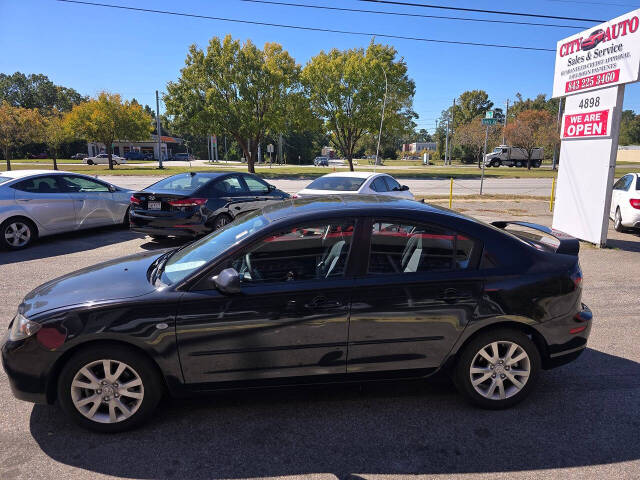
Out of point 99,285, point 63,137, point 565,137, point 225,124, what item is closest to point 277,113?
point 225,124

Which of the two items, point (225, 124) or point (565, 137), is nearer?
point (565, 137)

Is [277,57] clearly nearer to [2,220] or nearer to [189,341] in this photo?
[2,220]

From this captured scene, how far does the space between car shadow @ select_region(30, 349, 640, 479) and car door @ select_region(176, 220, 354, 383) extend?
344 millimetres

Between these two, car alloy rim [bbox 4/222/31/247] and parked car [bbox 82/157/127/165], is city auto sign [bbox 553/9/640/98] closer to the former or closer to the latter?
car alloy rim [bbox 4/222/31/247]

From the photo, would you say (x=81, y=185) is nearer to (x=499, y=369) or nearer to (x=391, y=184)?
(x=391, y=184)

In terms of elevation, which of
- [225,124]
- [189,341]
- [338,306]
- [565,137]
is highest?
[225,124]

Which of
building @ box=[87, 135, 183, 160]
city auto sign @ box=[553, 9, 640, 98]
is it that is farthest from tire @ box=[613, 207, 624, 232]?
building @ box=[87, 135, 183, 160]

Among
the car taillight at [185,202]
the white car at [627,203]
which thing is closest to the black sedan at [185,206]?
the car taillight at [185,202]

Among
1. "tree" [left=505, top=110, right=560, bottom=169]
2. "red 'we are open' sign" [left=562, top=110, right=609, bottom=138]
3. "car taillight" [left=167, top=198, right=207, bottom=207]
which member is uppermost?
"tree" [left=505, top=110, right=560, bottom=169]

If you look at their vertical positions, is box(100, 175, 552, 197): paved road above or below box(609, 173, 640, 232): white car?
Result: below

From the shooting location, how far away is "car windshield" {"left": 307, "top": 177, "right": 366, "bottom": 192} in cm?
1019

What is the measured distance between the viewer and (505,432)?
3.06m

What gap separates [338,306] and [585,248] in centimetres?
838

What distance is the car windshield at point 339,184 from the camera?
33.4 feet
